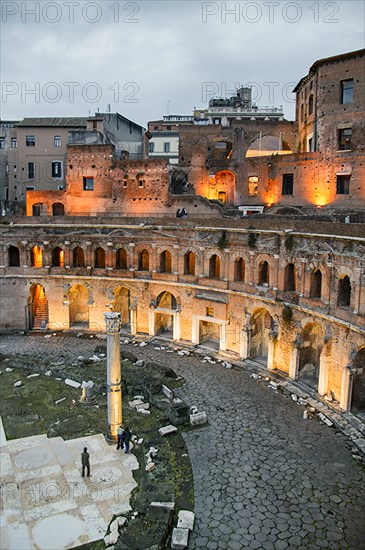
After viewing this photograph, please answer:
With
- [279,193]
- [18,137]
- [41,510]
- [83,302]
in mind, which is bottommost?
[41,510]

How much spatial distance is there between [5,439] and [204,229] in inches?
649

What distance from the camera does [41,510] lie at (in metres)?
15.9

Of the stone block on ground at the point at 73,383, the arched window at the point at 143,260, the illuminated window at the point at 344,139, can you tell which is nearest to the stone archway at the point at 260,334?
the arched window at the point at 143,260

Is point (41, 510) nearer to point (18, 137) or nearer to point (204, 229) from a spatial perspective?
point (204, 229)

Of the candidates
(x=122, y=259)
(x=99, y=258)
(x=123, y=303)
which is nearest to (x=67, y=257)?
(x=99, y=258)

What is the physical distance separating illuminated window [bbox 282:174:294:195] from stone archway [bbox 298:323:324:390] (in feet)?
51.0

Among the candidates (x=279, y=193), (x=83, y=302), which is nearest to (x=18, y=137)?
(x=83, y=302)

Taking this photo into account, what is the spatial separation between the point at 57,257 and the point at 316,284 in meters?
20.1

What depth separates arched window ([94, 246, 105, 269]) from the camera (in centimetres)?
3600

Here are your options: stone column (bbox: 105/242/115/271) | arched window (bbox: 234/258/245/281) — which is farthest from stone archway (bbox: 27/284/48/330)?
arched window (bbox: 234/258/245/281)

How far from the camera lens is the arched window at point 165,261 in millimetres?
33678

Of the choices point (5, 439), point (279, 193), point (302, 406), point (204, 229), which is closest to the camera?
point (5, 439)

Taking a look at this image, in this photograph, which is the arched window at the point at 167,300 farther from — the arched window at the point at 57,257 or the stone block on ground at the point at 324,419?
the stone block on ground at the point at 324,419

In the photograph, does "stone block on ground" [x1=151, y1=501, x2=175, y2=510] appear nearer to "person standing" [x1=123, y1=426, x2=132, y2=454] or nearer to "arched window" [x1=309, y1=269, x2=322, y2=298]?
"person standing" [x1=123, y1=426, x2=132, y2=454]
